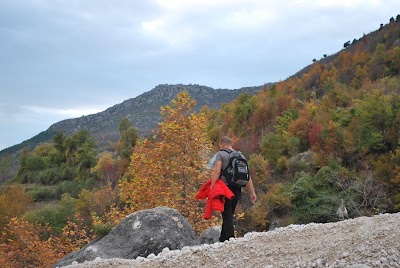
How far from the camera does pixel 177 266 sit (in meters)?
6.64

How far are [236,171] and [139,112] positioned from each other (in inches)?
6059

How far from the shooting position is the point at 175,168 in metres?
15.2

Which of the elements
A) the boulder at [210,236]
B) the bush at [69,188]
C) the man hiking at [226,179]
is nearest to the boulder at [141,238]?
the boulder at [210,236]

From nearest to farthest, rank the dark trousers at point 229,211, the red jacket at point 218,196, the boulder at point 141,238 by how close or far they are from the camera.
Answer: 1. the red jacket at point 218,196
2. the dark trousers at point 229,211
3. the boulder at point 141,238

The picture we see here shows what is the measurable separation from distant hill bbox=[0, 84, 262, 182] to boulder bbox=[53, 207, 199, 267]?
127 meters

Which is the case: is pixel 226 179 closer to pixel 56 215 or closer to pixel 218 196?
pixel 218 196

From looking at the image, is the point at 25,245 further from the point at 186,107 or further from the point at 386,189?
the point at 386,189

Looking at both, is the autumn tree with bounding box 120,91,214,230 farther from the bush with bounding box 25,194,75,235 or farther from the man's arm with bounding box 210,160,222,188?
the bush with bounding box 25,194,75,235

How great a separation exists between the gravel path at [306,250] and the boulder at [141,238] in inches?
104

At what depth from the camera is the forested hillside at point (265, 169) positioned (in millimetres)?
15367

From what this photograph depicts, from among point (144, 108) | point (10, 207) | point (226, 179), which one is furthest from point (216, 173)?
point (144, 108)

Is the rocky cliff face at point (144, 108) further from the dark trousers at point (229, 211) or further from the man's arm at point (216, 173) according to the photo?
the man's arm at point (216, 173)

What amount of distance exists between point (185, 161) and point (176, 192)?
3.97ft

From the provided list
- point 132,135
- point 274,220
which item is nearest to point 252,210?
point 274,220
